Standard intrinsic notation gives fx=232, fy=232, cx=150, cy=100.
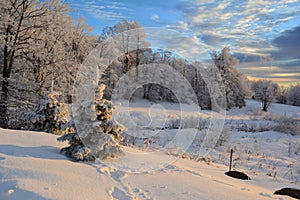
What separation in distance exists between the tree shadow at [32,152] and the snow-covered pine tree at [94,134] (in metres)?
0.25

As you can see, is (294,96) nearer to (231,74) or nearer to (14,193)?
(231,74)

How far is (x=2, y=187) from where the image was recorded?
10.2ft

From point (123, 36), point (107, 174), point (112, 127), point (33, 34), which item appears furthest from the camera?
point (123, 36)

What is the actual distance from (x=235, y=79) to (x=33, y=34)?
34912 mm

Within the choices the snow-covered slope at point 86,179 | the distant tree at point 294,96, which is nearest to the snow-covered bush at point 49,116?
the snow-covered slope at point 86,179

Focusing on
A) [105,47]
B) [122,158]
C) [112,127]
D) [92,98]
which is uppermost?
[105,47]

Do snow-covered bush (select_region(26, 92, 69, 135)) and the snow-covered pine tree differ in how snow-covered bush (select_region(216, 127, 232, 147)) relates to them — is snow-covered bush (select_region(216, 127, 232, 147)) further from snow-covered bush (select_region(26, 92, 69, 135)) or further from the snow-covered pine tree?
the snow-covered pine tree

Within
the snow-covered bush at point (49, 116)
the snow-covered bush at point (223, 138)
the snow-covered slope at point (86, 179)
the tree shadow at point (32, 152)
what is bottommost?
the snow-covered bush at point (223, 138)

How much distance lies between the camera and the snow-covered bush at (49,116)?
754 centimetres

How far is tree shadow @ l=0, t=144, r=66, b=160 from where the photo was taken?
438 centimetres

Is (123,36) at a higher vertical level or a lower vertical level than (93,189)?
higher

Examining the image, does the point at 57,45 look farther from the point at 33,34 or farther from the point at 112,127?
the point at 112,127

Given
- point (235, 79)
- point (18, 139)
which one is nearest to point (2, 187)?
point (18, 139)

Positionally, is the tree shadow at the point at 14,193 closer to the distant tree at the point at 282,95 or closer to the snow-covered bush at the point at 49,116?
the snow-covered bush at the point at 49,116
